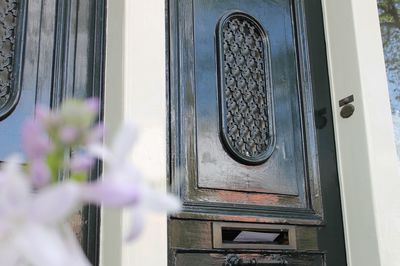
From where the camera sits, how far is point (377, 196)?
171 centimetres

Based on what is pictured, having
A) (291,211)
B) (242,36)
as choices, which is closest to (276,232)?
(291,211)

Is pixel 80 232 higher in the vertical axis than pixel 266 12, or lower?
lower

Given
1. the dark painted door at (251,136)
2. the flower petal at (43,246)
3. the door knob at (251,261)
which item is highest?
the dark painted door at (251,136)

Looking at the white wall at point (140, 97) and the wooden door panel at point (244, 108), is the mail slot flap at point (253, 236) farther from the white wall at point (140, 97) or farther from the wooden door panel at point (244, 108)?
the white wall at point (140, 97)

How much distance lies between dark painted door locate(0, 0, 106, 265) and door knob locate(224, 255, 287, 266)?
0.37 m

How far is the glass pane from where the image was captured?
6.66 feet

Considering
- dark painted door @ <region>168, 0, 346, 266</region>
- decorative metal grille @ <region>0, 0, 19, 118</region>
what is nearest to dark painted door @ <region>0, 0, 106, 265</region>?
decorative metal grille @ <region>0, 0, 19, 118</region>

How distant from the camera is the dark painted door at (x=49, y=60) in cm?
134

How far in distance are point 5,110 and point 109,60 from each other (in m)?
0.30

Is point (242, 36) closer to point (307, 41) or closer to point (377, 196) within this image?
point (307, 41)

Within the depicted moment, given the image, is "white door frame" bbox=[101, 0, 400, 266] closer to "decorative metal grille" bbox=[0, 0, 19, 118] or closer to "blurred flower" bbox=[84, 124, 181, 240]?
"decorative metal grille" bbox=[0, 0, 19, 118]

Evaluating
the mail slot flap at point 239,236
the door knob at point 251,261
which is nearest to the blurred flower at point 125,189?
the mail slot flap at point 239,236

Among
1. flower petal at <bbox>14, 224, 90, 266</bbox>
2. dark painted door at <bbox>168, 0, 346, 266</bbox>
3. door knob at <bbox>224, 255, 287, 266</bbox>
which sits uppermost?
dark painted door at <bbox>168, 0, 346, 266</bbox>

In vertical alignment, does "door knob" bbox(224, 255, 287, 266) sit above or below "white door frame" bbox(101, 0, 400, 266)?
below
